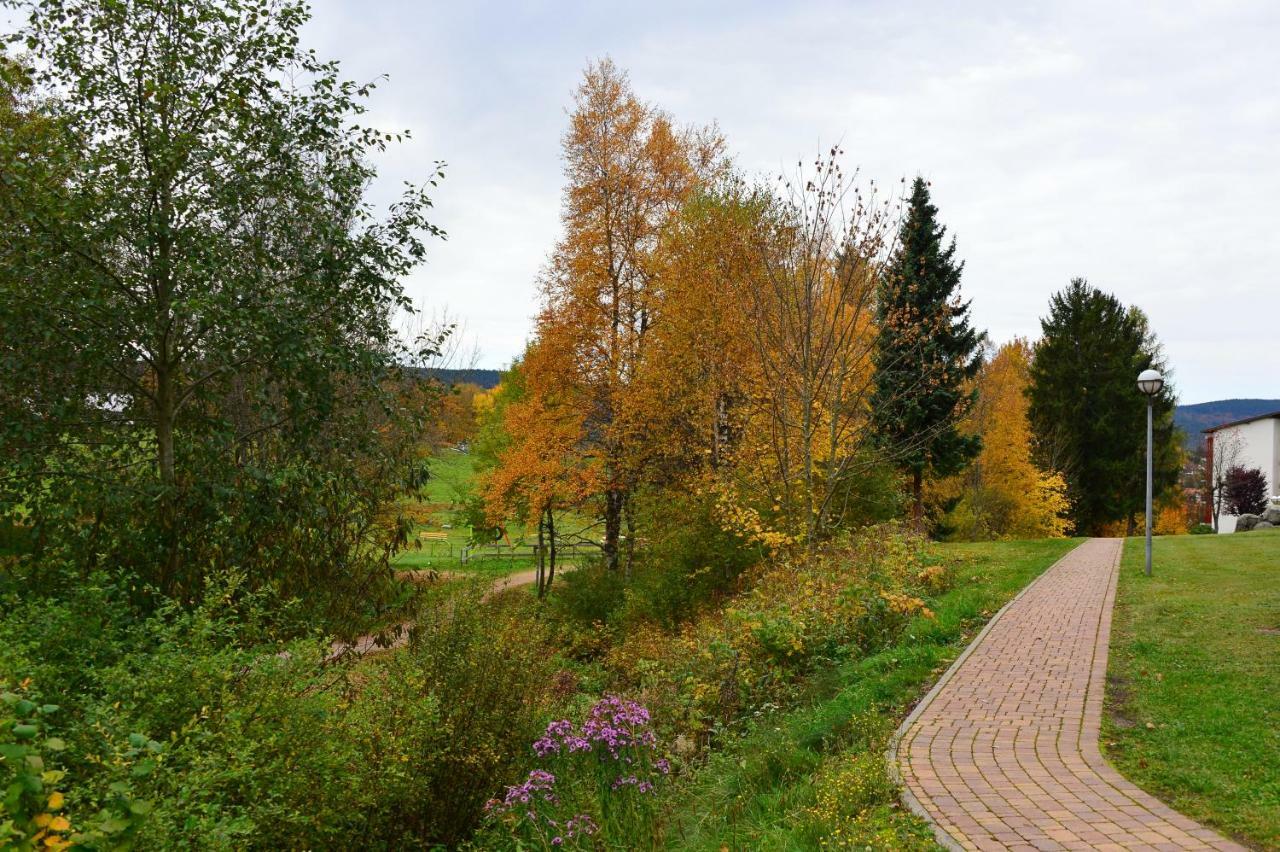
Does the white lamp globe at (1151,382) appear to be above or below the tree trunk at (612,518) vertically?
above

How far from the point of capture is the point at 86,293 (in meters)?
6.73

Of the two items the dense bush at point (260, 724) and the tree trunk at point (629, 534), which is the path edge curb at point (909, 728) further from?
the tree trunk at point (629, 534)

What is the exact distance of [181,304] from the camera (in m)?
6.30

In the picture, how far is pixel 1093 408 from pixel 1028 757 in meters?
35.1

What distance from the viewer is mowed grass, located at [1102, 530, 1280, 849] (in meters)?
5.04

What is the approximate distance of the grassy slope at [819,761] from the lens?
4.96 metres

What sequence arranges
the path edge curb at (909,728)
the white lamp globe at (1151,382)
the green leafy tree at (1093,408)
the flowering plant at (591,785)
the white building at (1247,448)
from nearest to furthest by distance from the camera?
the path edge curb at (909,728), the flowering plant at (591,785), the white lamp globe at (1151,382), the green leafy tree at (1093,408), the white building at (1247,448)

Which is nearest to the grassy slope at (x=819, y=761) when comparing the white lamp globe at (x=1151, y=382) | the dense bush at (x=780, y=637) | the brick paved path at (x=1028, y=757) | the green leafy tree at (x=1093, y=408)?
the brick paved path at (x=1028, y=757)

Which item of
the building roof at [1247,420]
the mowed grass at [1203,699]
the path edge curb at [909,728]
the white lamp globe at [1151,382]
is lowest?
the path edge curb at [909,728]

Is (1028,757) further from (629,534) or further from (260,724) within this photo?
(629,534)

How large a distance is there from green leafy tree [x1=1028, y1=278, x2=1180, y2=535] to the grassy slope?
96.0ft

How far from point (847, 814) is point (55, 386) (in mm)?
6988

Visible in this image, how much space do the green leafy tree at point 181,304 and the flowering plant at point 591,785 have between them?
279 centimetres

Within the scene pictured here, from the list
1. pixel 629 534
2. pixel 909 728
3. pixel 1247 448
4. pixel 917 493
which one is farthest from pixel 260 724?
pixel 1247 448
